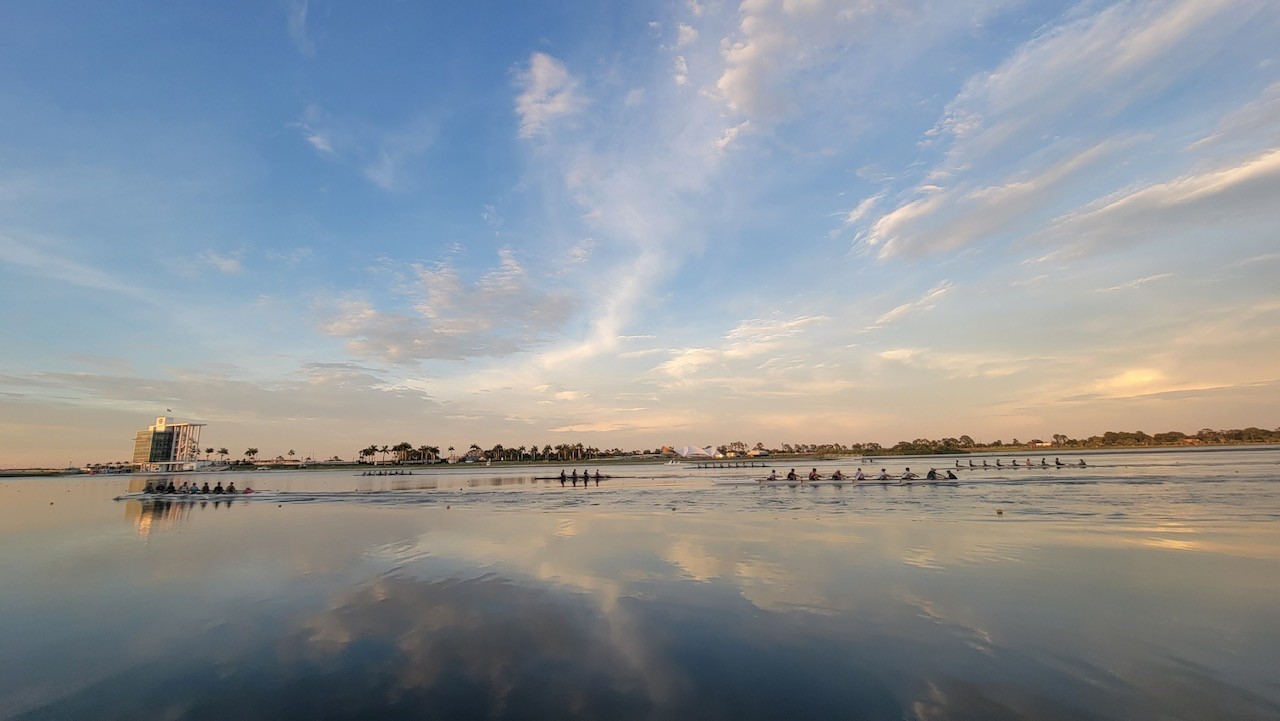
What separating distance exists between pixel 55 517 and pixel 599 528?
37849 mm

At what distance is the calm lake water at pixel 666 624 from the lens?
23.7 feet

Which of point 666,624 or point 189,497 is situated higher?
point 666,624

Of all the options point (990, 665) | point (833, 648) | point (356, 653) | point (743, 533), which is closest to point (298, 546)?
point (356, 653)

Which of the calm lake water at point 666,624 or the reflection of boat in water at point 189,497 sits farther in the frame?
the reflection of boat in water at point 189,497

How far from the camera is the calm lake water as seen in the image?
284 inches

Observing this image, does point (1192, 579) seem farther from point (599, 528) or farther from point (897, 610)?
point (599, 528)

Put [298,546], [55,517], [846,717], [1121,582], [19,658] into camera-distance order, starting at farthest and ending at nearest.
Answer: [55,517]
[298,546]
[1121,582]
[19,658]
[846,717]

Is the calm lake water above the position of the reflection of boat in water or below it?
above

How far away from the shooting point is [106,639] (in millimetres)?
10352

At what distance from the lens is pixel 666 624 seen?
10.4m

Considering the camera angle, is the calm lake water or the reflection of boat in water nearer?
the calm lake water

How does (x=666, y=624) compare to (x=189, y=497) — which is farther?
(x=189, y=497)

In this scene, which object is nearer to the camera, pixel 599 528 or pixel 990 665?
pixel 990 665

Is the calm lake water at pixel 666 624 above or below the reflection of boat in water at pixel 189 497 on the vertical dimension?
above
